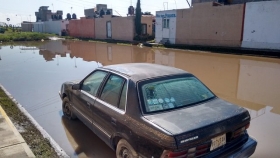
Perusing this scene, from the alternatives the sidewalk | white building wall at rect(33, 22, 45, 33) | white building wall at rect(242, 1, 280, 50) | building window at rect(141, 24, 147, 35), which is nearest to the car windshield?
the sidewalk

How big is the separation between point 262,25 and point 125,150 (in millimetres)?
19395

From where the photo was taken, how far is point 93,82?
13.7 feet

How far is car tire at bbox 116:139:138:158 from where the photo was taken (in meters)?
2.86

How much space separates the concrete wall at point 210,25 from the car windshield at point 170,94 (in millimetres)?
18736

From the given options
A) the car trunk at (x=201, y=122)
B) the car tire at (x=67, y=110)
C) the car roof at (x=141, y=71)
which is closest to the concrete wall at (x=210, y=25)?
the car tire at (x=67, y=110)

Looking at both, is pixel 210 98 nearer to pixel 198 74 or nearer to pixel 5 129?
pixel 5 129

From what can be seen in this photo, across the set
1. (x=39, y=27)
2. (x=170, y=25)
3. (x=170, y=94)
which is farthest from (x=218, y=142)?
(x=39, y=27)

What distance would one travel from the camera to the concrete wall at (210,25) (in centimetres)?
2019

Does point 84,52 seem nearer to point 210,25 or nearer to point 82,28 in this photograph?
point 210,25

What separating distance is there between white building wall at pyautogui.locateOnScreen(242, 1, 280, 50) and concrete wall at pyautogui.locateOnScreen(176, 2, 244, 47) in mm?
652

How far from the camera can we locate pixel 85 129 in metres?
4.84

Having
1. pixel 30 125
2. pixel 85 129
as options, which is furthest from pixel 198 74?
pixel 30 125

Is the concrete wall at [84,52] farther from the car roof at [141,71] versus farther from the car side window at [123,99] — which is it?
the car side window at [123,99]

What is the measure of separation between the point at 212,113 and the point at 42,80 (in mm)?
8269
